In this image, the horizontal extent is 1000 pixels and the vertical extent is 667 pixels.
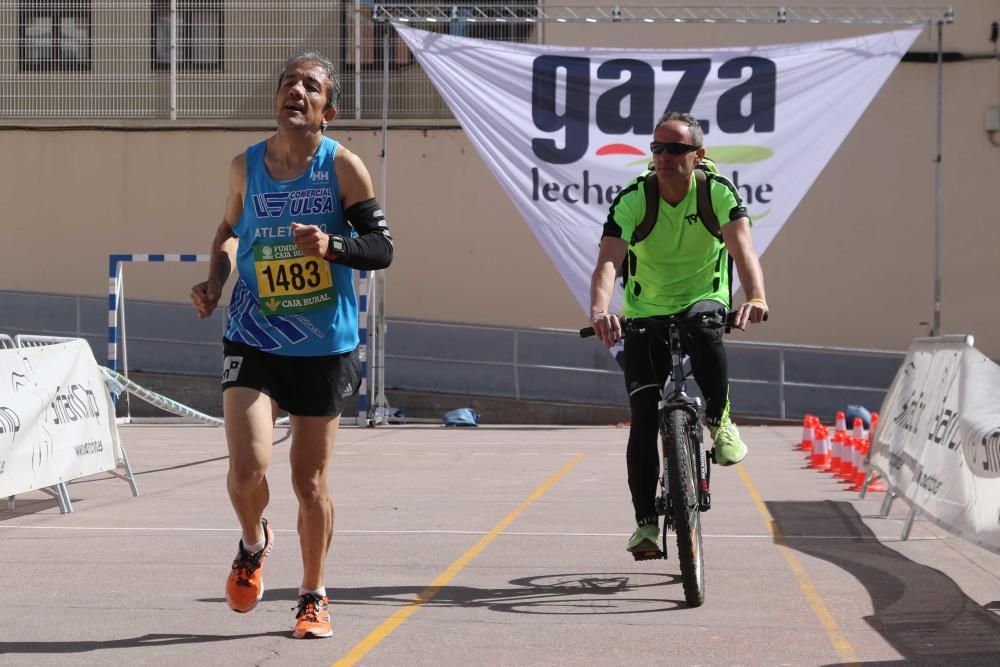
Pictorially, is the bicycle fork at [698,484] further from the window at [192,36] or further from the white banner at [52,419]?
the window at [192,36]

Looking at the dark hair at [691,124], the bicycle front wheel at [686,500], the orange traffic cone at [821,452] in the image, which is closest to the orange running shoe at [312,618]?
the bicycle front wheel at [686,500]

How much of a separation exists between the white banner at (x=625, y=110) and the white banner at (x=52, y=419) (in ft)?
27.0

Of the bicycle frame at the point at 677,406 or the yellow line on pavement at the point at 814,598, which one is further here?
the bicycle frame at the point at 677,406

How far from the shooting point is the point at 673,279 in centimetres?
681

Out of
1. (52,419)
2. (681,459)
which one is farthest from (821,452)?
(681,459)

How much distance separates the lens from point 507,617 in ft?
20.1

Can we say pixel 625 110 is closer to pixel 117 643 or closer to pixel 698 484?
pixel 698 484

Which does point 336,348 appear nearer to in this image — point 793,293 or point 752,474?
point 752,474

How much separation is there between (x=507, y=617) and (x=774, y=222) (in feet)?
41.1

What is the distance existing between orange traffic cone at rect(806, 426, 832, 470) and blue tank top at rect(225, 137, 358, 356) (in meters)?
8.86

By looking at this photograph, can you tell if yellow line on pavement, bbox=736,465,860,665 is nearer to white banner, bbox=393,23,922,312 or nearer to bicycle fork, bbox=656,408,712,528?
bicycle fork, bbox=656,408,712,528

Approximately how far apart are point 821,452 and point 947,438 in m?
6.27

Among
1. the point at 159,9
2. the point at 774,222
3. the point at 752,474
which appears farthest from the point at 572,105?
the point at 159,9

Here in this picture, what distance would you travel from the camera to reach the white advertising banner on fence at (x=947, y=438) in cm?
677
